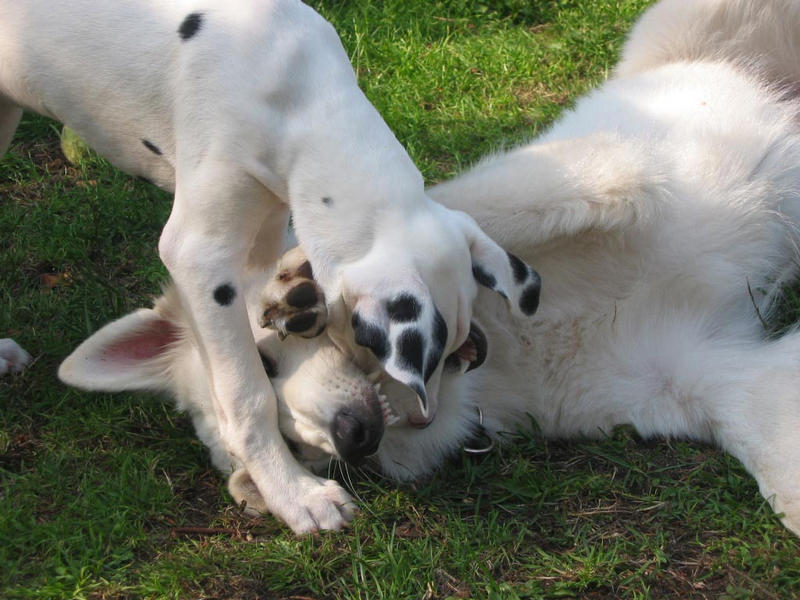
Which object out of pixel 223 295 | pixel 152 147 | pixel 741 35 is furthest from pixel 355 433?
pixel 741 35

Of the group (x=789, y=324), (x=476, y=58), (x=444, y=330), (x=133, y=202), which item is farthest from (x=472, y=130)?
(x=444, y=330)

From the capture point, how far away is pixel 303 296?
3.18m

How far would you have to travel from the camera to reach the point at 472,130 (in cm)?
578

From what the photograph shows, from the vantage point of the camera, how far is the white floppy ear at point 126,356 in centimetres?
368

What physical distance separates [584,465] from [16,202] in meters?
3.48

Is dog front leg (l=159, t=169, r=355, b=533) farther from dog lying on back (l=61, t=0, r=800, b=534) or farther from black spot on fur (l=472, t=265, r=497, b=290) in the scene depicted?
black spot on fur (l=472, t=265, r=497, b=290)

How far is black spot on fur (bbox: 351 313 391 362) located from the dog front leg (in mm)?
560

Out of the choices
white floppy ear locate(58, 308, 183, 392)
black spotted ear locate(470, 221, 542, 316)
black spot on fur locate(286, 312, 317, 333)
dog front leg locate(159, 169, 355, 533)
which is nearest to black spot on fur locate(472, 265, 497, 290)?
black spotted ear locate(470, 221, 542, 316)

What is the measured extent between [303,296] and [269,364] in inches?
17.1

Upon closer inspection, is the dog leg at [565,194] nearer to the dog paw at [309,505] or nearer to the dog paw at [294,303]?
the dog paw at [294,303]

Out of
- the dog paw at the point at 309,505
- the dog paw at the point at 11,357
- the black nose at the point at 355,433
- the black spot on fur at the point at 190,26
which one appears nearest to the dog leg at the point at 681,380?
the black nose at the point at 355,433

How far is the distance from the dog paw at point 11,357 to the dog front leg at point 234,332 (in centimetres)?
127

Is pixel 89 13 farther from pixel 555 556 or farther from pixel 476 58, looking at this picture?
pixel 476 58

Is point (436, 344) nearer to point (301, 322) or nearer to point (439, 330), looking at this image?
Answer: point (439, 330)
